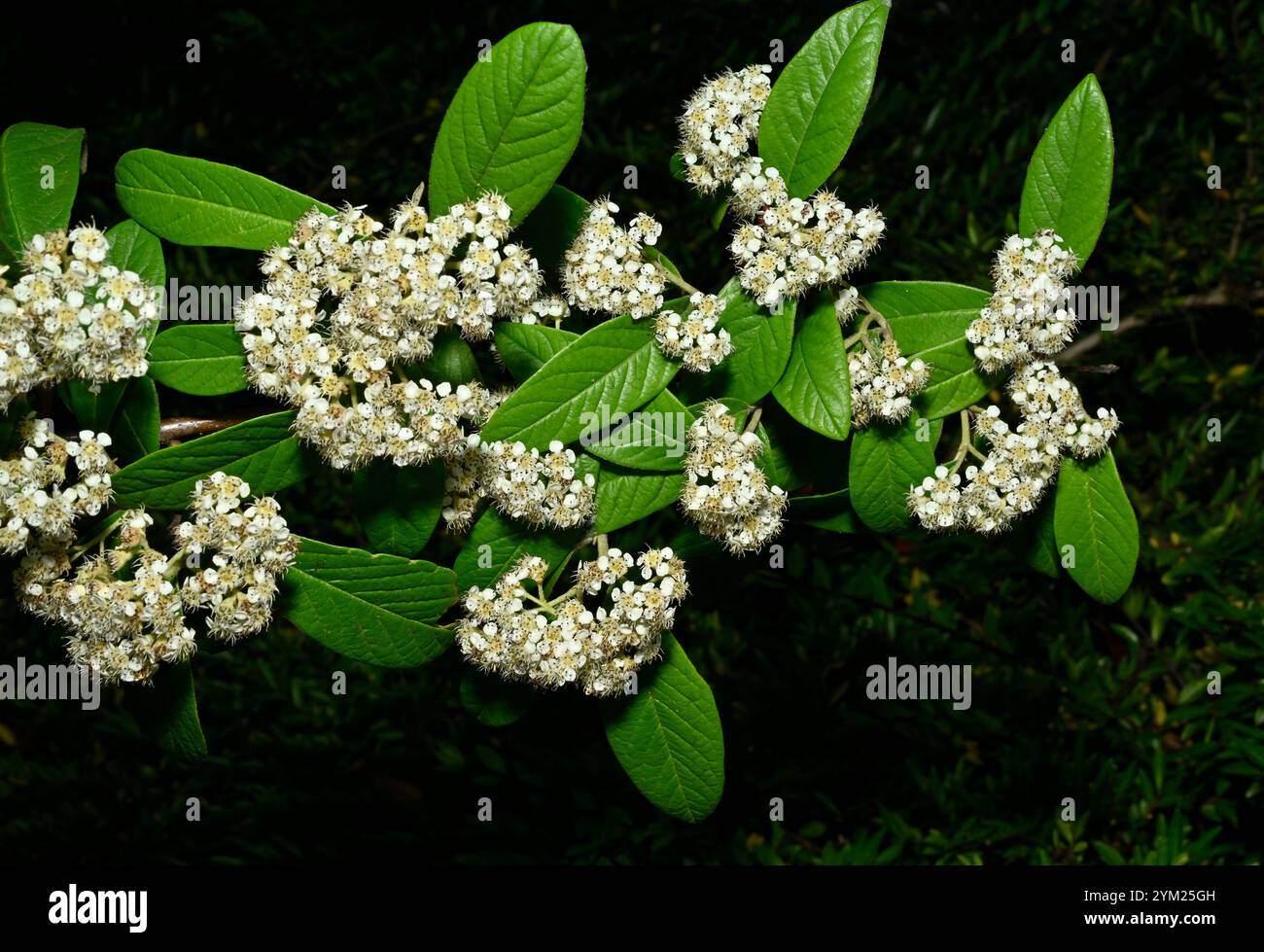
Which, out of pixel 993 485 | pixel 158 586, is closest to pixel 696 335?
pixel 993 485

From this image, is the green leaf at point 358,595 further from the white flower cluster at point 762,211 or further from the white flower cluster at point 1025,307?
the white flower cluster at point 1025,307

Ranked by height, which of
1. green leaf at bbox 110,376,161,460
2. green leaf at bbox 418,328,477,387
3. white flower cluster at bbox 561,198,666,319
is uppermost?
white flower cluster at bbox 561,198,666,319

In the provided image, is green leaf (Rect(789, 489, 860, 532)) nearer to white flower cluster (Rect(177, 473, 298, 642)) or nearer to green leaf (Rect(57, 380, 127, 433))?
white flower cluster (Rect(177, 473, 298, 642))

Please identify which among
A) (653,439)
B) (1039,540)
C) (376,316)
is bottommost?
(1039,540)

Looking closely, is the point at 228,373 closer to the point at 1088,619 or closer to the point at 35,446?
the point at 35,446

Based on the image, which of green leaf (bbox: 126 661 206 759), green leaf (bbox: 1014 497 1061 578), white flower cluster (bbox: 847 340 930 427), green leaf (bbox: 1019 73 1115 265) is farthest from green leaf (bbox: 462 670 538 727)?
green leaf (bbox: 1019 73 1115 265)

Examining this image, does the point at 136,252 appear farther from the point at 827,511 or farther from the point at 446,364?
the point at 827,511
